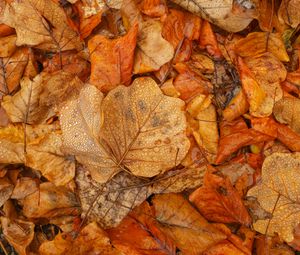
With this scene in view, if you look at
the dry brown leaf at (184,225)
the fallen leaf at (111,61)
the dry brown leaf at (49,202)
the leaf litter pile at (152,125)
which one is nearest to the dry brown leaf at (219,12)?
the leaf litter pile at (152,125)

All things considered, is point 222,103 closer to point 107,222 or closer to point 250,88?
point 250,88

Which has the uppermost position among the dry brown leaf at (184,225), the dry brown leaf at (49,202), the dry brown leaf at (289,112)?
the dry brown leaf at (289,112)

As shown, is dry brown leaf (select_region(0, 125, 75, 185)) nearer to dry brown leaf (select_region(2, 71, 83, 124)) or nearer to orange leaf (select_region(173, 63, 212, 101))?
dry brown leaf (select_region(2, 71, 83, 124))

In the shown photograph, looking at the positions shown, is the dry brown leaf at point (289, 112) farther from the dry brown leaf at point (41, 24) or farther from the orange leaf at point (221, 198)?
the dry brown leaf at point (41, 24)

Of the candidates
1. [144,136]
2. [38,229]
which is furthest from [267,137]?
[38,229]

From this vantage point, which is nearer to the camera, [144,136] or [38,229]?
[144,136]

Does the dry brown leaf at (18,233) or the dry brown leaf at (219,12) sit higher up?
the dry brown leaf at (219,12)

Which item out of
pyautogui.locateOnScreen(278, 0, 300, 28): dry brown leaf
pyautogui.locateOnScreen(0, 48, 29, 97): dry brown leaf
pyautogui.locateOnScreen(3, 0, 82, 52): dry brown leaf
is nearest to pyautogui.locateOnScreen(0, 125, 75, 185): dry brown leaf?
pyautogui.locateOnScreen(0, 48, 29, 97): dry brown leaf
